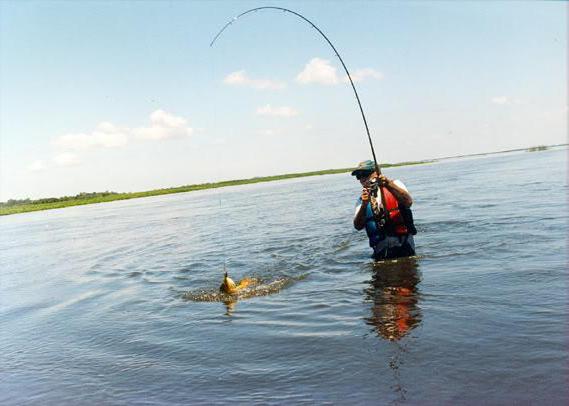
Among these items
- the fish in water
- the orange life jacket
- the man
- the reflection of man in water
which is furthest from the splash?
the orange life jacket

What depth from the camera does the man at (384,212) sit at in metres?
8.85

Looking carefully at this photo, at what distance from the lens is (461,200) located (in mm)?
23156

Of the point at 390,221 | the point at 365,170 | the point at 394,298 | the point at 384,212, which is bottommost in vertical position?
the point at 394,298

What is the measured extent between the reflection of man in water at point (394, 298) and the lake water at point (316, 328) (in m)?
0.04

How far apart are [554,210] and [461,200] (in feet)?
24.6

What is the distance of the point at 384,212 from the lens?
920cm

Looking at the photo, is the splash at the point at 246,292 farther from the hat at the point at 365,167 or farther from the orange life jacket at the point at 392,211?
the hat at the point at 365,167

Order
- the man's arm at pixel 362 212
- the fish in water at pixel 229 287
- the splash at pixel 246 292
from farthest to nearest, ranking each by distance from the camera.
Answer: the fish in water at pixel 229 287
the splash at pixel 246 292
the man's arm at pixel 362 212

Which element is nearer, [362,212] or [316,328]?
[316,328]

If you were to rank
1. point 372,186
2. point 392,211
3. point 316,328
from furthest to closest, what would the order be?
point 392,211 < point 372,186 < point 316,328

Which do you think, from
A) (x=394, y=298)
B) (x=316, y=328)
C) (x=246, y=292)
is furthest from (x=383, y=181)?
(x=246, y=292)

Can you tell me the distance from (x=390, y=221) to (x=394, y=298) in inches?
78.6

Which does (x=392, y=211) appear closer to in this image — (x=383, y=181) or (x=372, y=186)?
(x=372, y=186)

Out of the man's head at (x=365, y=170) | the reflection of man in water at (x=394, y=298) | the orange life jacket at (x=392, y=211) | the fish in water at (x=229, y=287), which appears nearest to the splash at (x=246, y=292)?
the fish in water at (x=229, y=287)
